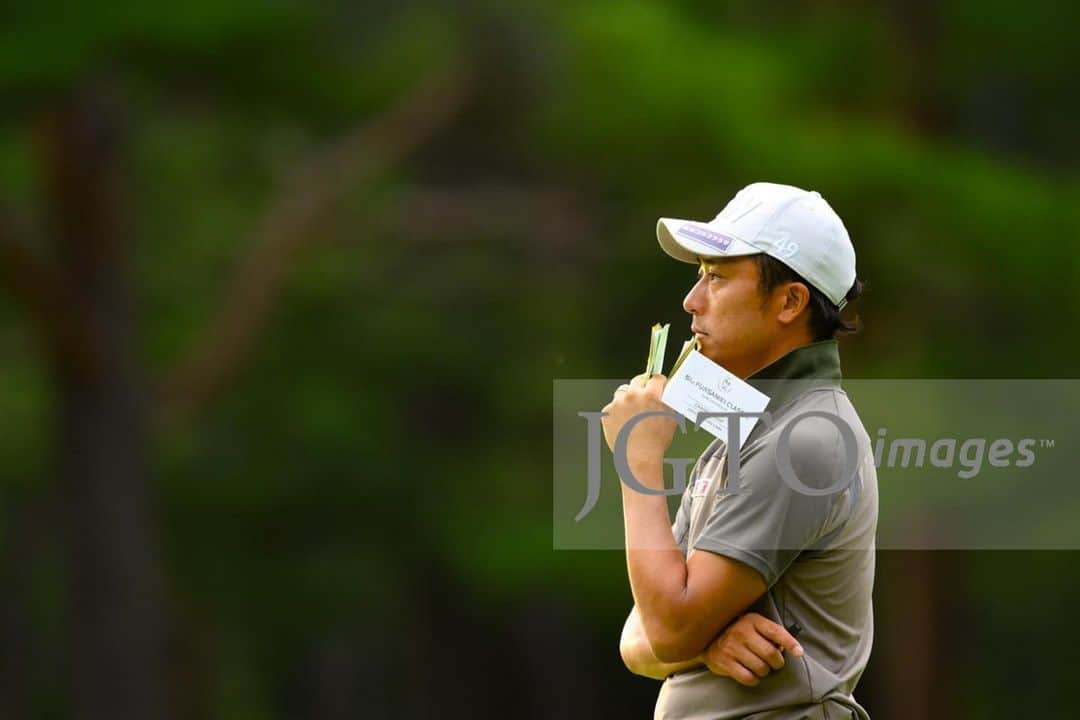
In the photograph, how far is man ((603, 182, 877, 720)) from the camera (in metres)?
2.39

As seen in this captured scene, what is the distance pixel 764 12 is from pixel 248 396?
19.9ft

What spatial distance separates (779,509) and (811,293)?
1.12ft

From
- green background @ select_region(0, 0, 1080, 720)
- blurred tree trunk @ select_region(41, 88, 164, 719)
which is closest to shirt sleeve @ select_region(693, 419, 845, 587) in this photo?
green background @ select_region(0, 0, 1080, 720)

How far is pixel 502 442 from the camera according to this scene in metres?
14.2

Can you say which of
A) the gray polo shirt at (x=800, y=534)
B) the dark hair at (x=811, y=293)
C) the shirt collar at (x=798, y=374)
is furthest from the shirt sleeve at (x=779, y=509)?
the dark hair at (x=811, y=293)

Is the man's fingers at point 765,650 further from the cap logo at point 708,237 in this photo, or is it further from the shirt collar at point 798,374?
the cap logo at point 708,237

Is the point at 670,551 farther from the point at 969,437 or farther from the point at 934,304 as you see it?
the point at 934,304

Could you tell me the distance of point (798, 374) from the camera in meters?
2.55

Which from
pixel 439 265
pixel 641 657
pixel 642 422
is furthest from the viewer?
pixel 439 265

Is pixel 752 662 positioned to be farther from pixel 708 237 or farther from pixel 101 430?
pixel 101 430

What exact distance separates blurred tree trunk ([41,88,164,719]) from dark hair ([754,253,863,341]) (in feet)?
25.5

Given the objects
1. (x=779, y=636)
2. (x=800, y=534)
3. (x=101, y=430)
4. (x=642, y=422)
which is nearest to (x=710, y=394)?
(x=642, y=422)

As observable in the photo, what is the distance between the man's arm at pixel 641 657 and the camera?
2.56 meters

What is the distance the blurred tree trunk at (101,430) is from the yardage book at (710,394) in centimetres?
781
